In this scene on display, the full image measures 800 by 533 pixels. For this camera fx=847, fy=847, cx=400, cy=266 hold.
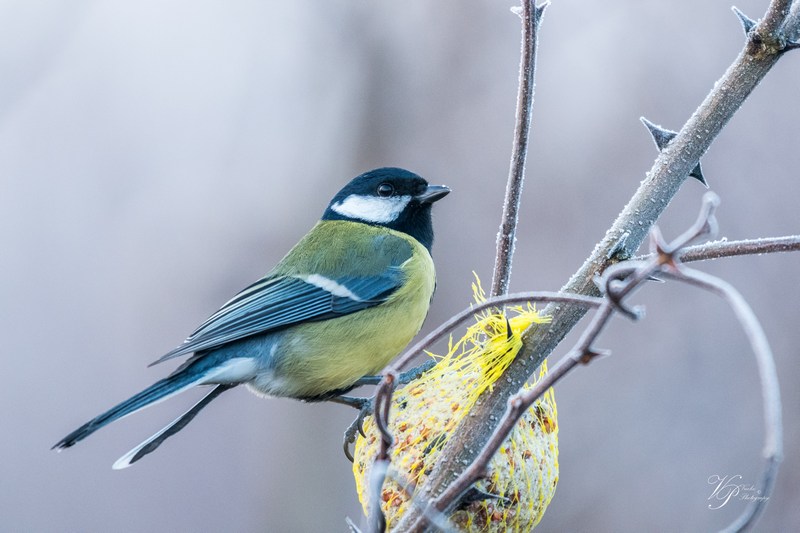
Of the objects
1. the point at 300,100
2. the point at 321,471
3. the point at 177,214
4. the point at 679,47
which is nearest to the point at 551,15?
the point at 679,47

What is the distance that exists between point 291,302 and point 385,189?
2.01 feet

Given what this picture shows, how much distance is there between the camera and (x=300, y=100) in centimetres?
523

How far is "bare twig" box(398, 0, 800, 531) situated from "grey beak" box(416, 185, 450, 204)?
4.58ft

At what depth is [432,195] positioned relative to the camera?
3172 mm

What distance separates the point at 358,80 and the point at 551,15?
4.05ft

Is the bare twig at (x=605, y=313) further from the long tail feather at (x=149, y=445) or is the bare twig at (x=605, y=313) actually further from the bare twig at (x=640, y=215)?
the long tail feather at (x=149, y=445)

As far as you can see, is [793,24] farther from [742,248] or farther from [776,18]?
[742,248]

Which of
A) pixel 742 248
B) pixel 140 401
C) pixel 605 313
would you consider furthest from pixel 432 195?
pixel 605 313

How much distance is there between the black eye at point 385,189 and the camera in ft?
10.5

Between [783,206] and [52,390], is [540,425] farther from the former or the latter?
[52,390]

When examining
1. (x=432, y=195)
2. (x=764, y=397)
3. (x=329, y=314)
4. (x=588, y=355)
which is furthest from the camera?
(x=432, y=195)

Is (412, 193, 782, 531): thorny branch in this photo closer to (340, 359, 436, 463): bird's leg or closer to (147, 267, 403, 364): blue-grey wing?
(340, 359, 436, 463): bird's leg

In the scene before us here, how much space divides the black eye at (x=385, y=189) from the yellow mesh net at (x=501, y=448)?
1.26 metres

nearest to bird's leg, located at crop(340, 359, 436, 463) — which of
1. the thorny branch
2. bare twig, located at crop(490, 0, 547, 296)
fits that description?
bare twig, located at crop(490, 0, 547, 296)
